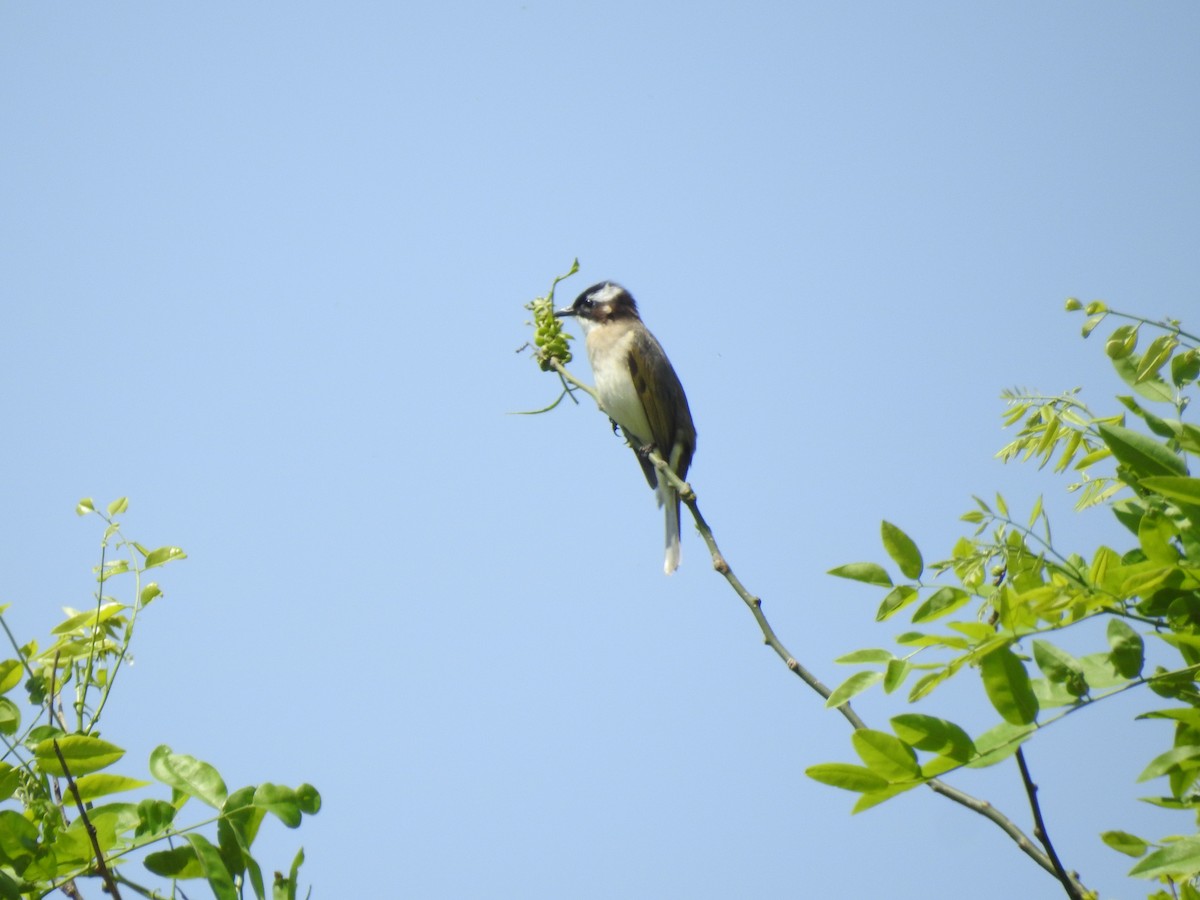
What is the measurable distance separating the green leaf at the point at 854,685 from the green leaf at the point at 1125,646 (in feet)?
1.07

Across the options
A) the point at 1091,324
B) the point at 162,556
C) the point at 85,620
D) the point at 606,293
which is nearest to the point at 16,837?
the point at 85,620

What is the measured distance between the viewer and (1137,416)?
1938 mm

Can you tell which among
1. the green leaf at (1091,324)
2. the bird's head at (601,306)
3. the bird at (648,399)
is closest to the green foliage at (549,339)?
the green leaf at (1091,324)

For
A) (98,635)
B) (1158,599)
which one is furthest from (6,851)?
(1158,599)

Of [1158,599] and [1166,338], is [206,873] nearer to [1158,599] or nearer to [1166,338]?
[1158,599]

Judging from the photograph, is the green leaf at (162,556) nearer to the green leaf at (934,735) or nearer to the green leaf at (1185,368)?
the green leaf at (934,735)

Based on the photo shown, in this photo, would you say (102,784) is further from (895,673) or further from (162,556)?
(895,673)

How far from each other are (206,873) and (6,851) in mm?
303

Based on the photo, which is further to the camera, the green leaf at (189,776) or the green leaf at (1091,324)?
the green leaf at (1091,324)

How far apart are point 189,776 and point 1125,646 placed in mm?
1501

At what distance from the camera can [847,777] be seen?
5.15 feet

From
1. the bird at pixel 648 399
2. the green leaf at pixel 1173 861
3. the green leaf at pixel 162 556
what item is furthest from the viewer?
the bird at pixel 648 399

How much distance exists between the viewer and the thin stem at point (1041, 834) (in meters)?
1.52

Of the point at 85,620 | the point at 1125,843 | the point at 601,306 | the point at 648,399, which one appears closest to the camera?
the point at 1125,843
